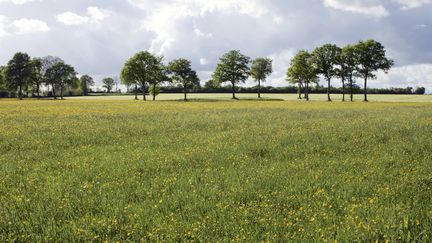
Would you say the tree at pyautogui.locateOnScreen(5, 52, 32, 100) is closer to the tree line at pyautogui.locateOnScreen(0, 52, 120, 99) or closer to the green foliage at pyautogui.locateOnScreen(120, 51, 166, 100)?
the tree line at pyautogui.locateOnScreen(0, 52, 120, 99)

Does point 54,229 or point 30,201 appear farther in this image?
point 30,201

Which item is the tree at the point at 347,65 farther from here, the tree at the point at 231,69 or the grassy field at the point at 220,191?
the grassy field at the point at 220,191

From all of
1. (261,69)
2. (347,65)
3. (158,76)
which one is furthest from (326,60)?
(158,76)

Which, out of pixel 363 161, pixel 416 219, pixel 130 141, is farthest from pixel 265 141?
pixel 416 219

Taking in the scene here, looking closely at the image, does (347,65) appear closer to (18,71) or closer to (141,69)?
(141,69)

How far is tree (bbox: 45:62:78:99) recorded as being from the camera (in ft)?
367

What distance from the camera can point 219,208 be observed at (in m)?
7.10

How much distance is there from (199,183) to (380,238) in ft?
15.0

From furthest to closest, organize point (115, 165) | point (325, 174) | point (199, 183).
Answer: point (115, 165) < point (325, 174) < point (199, 183)

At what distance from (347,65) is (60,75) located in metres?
89.2

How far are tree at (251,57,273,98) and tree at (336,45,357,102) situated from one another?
30.2m

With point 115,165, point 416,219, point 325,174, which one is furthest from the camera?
point 115,165

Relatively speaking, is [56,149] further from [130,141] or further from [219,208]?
[219,208]

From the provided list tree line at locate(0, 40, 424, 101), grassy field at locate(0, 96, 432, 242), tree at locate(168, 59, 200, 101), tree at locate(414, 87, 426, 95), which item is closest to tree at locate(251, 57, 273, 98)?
tree line at locate(0, 40, 424, 101)
